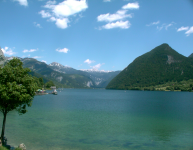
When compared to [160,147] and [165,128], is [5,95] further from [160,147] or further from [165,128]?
[165,128]

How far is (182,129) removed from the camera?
→ 103ft

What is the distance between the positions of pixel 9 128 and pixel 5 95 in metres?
15.8

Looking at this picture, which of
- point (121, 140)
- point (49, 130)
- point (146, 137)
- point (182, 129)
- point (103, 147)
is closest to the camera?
point (103, 147)

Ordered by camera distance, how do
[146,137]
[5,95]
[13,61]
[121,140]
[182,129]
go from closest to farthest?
[5,95] → [13,61] → [121,140] → [146,137] → [182,129]

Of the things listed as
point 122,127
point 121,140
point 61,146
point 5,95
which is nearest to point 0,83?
point 5,95

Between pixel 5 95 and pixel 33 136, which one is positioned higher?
pixel 5 95

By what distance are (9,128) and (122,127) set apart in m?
20.3

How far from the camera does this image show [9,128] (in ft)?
96.7

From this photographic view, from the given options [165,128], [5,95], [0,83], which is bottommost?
[165,128]

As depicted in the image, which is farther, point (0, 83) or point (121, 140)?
point (121, 140)

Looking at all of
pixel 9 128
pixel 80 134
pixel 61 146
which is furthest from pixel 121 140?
pixel 9 128

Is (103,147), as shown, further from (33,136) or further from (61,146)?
(33,136)

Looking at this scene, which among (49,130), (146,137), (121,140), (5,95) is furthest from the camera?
(49,130)

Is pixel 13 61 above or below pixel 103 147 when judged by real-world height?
above
